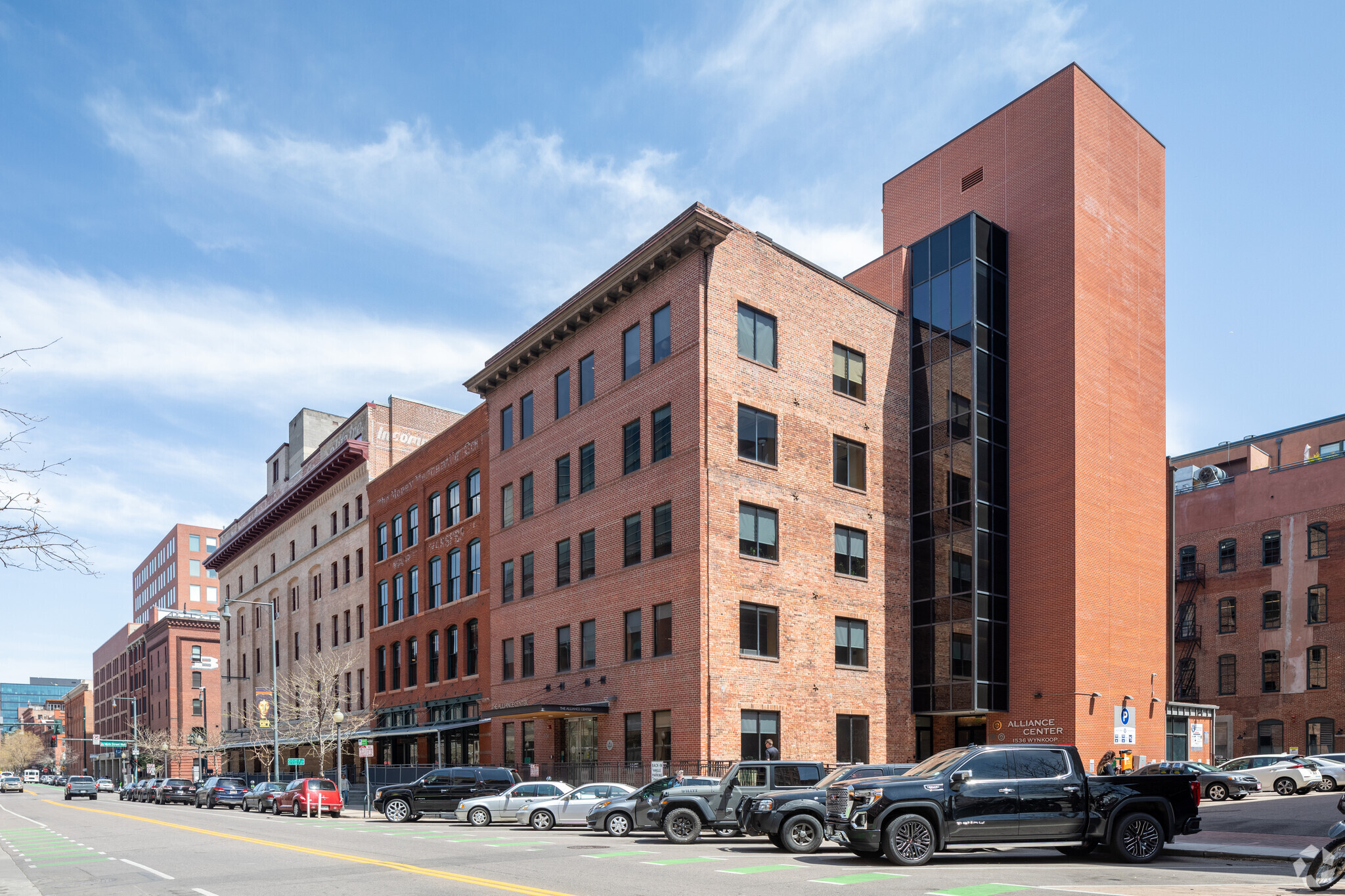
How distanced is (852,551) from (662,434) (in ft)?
26.6

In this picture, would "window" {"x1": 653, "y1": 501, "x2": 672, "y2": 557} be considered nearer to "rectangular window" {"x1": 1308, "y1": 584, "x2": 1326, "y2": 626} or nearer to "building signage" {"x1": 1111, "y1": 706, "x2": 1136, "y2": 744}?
"building signage" {"x1": 1111, "y1": 706, "x2": 1136, "y2": 744}

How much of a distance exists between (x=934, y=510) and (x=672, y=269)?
43.0 ft

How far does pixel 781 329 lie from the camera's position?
3784 centimetres

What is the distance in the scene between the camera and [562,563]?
42.1 metres

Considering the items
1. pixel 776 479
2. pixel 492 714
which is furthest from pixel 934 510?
pixel 492 714

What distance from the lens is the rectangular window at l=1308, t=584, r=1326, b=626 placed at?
191 ft

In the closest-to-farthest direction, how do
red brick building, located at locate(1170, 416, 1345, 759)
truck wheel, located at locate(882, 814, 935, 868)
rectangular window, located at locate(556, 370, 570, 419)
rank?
truck wheel, located at locate(882, 814, 935, 868), rectangular window, located at locate(556, 370, 570, 419), red brick building, located at locate(1170, 416, 1345, 759)

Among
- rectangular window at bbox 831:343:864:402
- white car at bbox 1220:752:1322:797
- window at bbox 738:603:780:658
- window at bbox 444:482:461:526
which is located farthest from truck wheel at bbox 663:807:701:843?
window at bbox 444:482:461:526

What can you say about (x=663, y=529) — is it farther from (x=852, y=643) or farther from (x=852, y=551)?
(x=852, y=643)

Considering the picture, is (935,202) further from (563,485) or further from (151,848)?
(151,848)

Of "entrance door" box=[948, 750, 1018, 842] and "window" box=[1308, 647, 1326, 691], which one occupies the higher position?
"entrance door" box=[948, 750, 1018, 842]

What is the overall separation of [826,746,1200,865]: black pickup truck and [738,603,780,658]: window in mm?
16237

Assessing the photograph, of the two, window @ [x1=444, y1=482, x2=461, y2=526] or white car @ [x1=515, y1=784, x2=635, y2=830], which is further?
window @ [x1=444, y1=482, x2=461, y2=526]

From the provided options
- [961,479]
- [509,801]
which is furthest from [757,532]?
[509,801]
